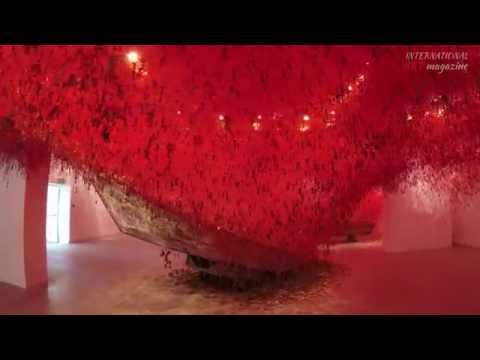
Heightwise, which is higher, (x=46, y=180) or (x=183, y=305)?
(x=46, y=180)

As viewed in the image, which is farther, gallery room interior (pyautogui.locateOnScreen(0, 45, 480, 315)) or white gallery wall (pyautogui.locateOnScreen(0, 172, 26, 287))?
white gallery wall (pyautogui.locateOnScreen(0, 172, 26, 287))

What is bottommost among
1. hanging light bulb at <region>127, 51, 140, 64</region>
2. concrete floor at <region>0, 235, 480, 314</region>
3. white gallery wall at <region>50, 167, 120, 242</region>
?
concrete floor at <region>0, 235, 480, 314</region>

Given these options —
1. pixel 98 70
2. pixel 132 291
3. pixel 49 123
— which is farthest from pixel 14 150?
pixel 132 291

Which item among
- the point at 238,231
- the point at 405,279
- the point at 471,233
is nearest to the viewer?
the point at 238,231

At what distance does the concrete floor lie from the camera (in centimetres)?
293

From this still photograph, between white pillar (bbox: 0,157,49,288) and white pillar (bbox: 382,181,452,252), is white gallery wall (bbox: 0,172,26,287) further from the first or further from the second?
white pillar (bbox: 382,181,452,252)

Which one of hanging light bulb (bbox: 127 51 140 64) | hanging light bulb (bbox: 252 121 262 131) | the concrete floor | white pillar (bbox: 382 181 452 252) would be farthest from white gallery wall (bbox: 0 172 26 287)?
white pillar (bbox: 382 181 452 252)

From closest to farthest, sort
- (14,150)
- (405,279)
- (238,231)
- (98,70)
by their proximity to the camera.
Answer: (98,70) → (238,231) → (14,150) → (405,279)

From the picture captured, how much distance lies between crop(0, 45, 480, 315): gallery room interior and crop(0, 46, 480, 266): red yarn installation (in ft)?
0.04

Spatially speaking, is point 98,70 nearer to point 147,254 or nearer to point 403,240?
point 147,254

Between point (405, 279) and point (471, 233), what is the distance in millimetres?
2026

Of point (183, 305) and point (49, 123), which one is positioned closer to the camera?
point (49, 123)

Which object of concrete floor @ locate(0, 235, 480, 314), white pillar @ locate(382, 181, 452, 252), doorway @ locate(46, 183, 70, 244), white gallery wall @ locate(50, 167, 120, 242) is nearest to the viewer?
concrete floor @ locate(0, 235, 480, 314)

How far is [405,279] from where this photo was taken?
11.9ft
